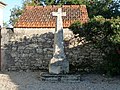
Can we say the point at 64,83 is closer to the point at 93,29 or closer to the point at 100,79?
the point at 100,79

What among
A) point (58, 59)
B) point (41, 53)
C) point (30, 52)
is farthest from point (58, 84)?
point (30, 52)

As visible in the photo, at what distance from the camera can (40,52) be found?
1833 centimetres

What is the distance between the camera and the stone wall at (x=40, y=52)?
18234 millimetres

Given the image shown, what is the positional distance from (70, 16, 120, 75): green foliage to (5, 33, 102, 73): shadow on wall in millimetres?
1699

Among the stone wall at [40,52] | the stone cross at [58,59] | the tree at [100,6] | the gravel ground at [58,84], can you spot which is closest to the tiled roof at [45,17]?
the stone wall at [40,52]

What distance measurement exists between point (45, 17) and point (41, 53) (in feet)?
7.72

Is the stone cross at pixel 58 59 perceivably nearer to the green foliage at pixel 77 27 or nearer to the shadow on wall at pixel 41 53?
the green foliage at pixel 77 27

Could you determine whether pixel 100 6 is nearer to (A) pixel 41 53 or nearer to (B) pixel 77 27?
(A) pixel 41 53

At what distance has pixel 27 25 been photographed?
18.5m

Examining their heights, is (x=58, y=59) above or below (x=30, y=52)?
below

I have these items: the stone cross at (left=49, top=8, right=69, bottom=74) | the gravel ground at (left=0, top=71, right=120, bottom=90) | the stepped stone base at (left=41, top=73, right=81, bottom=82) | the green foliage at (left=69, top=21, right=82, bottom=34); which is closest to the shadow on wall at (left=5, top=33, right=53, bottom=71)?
the green foliage at (left=69, top=21, right=82, bottom=34)

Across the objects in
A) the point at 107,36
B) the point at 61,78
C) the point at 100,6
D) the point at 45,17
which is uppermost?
the point at 100,6

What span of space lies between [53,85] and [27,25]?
6.29 meters

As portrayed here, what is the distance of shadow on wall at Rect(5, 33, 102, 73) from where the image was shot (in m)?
18.2
